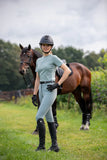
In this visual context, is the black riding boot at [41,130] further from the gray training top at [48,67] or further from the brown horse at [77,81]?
the brown horse at [77,81]

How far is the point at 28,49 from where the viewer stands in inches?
197

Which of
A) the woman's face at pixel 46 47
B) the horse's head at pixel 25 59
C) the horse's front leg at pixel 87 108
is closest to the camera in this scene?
the woman's face at pixel 46 47

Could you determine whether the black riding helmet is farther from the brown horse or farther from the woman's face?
the brown horse

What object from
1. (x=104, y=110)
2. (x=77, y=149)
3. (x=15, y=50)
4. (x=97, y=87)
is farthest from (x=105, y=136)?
(x=15, y=50)

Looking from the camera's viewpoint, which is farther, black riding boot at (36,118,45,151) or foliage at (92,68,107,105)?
foliage at (92,68,107,105)

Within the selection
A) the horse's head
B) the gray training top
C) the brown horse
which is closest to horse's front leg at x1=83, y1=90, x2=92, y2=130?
the brown horse

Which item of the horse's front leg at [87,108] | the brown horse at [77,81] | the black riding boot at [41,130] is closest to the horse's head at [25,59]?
the brown horse at [77,81]

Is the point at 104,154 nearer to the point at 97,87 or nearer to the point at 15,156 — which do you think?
the point at 15,156

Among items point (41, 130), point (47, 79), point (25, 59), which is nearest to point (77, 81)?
point (25, 59)

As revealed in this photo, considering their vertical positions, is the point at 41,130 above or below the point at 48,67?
below

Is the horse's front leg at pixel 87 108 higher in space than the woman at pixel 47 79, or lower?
lower

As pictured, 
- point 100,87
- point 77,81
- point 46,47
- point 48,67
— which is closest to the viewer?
point 48,67

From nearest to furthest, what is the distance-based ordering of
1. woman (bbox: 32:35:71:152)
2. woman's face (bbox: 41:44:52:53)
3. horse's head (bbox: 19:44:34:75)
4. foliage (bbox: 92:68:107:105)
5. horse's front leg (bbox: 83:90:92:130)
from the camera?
woman (bbox: 32:35:71:152) → woman's face (bbox: 41:44:52:53) → horse's head (bbox: 19:44:34:75) → horse's front leg (bbox: 83:90:92:130) → foliage (bbox: 92:68:107:105)

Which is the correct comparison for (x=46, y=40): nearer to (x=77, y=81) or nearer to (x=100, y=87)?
(x=77, y=81)
